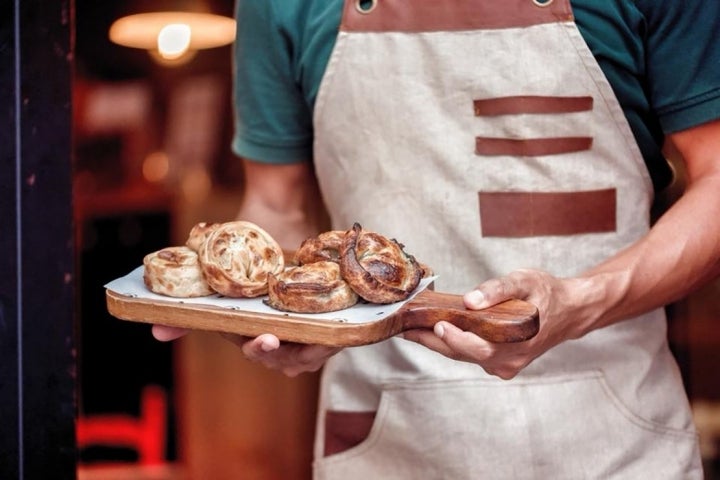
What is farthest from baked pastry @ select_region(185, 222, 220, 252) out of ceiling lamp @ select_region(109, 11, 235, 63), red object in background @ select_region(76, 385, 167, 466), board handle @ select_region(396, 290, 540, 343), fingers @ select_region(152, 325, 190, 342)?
red object in background @ select_region(76, 385, 167, 466)

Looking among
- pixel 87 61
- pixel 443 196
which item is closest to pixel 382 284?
pixel 443 196

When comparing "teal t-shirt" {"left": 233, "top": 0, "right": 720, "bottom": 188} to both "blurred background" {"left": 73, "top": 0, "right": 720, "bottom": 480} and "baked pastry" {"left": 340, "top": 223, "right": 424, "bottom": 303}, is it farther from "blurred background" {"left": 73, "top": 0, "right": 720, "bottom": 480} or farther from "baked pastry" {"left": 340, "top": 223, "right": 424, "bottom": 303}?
"blurred background" {"left": 73, "top": 0, "right": 720, "bottom": 480}

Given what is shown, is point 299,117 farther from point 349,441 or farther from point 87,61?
point 87,61

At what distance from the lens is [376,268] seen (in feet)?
4.67

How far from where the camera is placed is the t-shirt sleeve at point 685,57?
5.49 feet

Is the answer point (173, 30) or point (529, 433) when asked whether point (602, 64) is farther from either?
point (173, 30)

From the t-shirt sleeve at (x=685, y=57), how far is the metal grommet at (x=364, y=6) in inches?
17.6

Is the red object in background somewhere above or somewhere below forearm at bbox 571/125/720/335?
below

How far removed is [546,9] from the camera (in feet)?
5.65

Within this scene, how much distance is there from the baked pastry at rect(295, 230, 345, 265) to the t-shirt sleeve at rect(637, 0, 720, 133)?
619mm

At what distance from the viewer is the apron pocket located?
5.78 feet

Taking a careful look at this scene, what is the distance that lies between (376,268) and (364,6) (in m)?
0.58

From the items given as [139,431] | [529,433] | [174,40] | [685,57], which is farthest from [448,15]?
[139,431]

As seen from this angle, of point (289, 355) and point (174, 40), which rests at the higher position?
point (174, 40)
